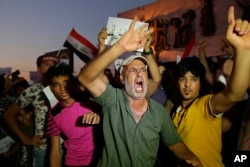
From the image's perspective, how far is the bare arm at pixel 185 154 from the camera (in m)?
2.71

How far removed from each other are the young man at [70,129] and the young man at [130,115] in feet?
1.86

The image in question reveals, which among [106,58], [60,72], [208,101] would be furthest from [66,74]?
[208,101]

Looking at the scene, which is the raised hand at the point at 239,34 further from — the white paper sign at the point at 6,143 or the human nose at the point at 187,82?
the white paper sign at the point at 6,143

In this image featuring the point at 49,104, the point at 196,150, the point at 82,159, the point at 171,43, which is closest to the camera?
the point at 196,150

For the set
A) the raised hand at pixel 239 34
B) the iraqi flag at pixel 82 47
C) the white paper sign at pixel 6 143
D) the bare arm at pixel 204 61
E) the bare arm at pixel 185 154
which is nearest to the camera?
the raised hand at pixel 239 34

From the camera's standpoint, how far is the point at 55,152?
3.45m

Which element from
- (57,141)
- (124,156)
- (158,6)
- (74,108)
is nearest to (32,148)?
(57,141)

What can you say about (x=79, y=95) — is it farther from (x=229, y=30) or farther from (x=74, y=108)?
(x=229, y=30)

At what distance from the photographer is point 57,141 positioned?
3.49 meters

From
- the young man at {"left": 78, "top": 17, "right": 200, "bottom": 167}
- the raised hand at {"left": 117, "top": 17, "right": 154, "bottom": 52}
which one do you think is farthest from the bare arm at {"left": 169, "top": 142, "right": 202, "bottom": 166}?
the raised hand at {"left": 117, "top": 17, "right": 154, "bottom": 52}

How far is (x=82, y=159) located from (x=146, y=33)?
1521mm

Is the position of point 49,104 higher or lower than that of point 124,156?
higher

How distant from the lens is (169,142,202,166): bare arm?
106 inches

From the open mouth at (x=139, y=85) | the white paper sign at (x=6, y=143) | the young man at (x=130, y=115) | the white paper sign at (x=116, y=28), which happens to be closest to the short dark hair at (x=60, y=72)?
the white paper sign at (x=116, y=28)
